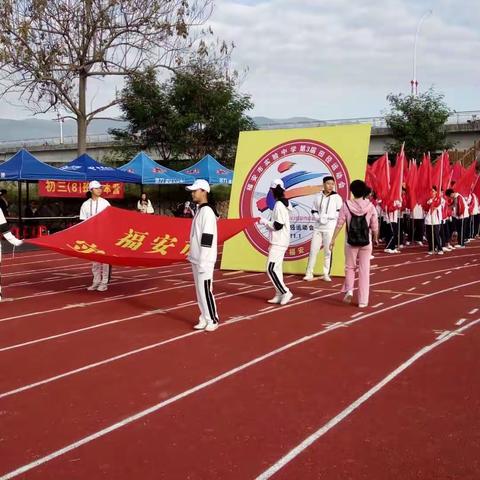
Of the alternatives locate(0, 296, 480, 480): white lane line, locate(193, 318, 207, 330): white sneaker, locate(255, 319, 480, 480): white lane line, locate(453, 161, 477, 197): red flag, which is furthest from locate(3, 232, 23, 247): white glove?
locate(453, 161, 477, 197): red flag

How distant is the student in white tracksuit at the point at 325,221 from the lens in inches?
419

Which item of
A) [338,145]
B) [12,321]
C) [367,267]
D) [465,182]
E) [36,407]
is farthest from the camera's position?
[465,182]

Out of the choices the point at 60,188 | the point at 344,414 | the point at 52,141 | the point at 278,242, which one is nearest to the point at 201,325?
the point at 278,242

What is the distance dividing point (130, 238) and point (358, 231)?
3397mm

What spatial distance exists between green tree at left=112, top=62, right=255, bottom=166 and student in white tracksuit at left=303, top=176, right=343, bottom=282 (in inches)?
805

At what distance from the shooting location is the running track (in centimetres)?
367

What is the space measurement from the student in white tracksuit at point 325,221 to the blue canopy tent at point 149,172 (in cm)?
1177

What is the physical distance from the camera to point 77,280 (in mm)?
11203

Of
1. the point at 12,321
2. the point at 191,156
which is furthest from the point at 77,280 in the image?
the point at 191,156

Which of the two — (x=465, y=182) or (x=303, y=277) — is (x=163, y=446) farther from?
(x=465, y=182)

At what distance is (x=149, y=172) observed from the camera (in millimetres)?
21781

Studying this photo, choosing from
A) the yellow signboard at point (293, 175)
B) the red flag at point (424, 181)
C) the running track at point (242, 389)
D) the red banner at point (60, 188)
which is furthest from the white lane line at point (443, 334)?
the red banner at point (60, 188)

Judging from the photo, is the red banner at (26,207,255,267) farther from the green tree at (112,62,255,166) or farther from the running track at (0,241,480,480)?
the green tree at (112,62,255,166)

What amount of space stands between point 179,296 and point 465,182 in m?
11.9
